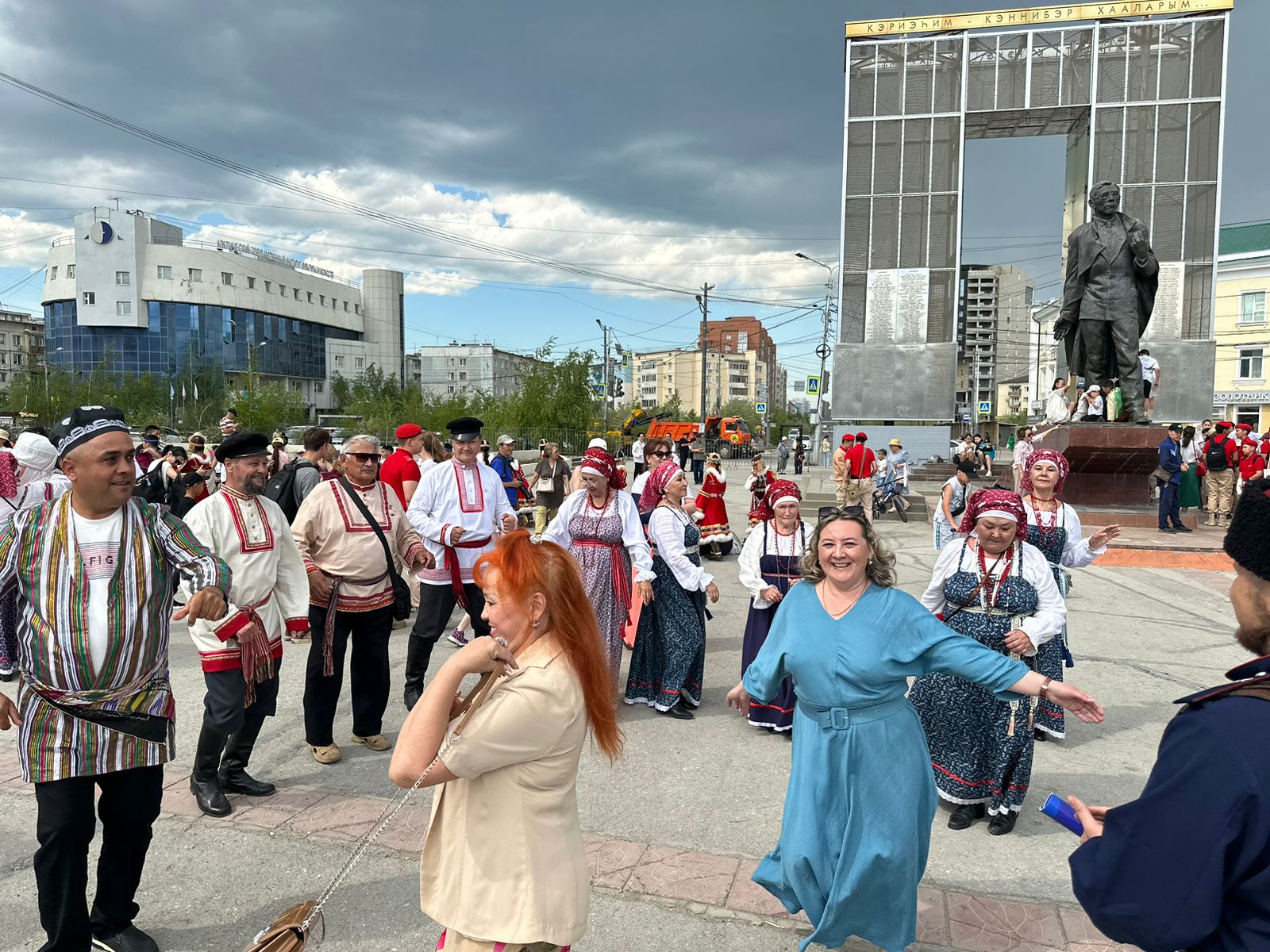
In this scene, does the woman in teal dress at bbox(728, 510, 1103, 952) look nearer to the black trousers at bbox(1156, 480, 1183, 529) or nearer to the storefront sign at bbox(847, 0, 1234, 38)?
the black trousers at bbox(1156, 480, 1183, 529)

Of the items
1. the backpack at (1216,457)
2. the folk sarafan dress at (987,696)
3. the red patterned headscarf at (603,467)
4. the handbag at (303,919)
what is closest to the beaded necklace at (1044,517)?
the folk sarafan dress at (987,696)

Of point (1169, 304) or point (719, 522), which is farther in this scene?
point (1169, 304)

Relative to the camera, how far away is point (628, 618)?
650cm

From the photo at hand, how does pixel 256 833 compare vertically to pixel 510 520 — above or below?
below

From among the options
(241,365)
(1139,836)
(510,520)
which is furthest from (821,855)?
(241,365)

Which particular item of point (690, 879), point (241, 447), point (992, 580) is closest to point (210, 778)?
point (241, 447)

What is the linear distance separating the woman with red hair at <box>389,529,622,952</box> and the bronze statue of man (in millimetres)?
14801

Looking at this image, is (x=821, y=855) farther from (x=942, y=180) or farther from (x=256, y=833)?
(x=942, y=180)

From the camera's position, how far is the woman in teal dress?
2.97m

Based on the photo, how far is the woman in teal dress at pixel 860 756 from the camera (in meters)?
2.97

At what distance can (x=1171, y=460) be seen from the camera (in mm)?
14125

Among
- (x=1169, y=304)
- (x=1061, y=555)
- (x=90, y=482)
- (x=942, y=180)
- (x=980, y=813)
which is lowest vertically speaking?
(x=980, y=813)

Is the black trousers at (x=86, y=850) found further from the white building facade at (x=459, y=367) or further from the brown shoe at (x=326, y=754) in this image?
the white building facade at (x=459, y=367)

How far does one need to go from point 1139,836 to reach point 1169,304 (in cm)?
3166
